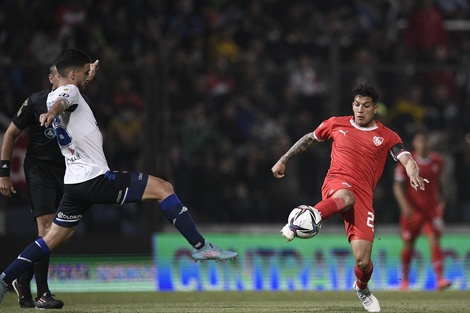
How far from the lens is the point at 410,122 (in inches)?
580

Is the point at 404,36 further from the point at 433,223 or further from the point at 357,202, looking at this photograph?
the point at 357,202

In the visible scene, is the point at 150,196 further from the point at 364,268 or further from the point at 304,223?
the point at 364,268

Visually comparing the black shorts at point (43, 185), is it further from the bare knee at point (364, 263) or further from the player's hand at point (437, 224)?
the player's hand at point (437, 224)

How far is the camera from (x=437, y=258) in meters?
13.5

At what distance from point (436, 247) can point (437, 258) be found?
0.53 ft

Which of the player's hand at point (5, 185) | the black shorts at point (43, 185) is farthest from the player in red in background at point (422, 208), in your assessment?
the player's hand at point (5, 185)

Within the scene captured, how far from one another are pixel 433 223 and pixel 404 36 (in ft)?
16.4

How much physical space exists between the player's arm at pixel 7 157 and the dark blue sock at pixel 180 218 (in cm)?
167

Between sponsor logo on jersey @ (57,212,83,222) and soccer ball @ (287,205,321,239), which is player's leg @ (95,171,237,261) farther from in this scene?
soccer ball @ (287,205,321,239)

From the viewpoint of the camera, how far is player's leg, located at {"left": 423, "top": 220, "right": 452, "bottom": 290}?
1337 centimetres

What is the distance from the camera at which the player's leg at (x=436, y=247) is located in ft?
43.9

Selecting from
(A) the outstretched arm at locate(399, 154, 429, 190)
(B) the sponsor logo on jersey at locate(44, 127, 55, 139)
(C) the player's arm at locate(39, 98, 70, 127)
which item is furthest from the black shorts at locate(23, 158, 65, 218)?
(A) the outstretched arm at locate(399, 154, 429, 190)

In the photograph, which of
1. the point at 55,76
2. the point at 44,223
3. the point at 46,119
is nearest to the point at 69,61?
the point at 55,76

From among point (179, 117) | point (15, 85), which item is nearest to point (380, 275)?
point (179, 117)
